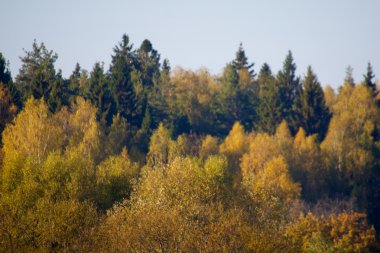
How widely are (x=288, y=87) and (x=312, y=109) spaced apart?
9539mm

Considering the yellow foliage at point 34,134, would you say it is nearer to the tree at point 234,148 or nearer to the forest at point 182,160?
the forest at point 182,160

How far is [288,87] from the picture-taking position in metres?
127

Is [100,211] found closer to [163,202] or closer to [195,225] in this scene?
[163,202]

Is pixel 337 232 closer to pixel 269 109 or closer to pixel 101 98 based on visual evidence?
pixel 101 98

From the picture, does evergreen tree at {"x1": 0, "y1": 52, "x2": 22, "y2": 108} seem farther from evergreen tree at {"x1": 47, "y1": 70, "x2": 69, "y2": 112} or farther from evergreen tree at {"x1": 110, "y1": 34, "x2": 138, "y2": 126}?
evergreen tree at {"x1": 110, "y1": 34, "x2": 138, "y2": 126}

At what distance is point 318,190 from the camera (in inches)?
3821

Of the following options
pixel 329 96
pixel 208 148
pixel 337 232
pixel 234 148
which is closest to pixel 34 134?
pixel 208 148

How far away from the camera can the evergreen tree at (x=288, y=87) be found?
12162 cm

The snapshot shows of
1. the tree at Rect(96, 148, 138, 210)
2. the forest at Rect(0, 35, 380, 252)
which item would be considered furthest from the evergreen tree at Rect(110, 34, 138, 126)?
the tree at Rect(96, 148, 138, 210)

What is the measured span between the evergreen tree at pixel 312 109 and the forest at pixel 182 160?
242 mm

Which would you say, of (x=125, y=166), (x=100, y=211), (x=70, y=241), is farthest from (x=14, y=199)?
(x=125, y=166)

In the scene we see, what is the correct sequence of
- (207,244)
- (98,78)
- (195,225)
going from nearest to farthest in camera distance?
(207,244), (195,225), (98,78)

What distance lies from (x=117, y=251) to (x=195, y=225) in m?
5.26

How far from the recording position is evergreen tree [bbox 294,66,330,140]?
118 metres
